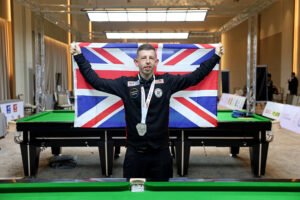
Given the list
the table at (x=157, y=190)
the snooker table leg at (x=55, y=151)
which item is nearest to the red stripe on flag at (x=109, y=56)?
the table at (x=157, y=190)

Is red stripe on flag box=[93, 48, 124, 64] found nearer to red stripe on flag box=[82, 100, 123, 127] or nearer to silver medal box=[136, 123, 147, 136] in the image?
red stripe on flag box=[82, 100, 123, 127]

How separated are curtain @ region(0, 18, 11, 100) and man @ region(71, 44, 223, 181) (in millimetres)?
8259

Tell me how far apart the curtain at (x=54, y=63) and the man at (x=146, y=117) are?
11.2 m

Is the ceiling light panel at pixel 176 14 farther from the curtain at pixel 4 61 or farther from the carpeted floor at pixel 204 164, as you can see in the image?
the curtain at pixel 4 61

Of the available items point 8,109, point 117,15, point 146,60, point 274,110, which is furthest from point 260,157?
point 8,109

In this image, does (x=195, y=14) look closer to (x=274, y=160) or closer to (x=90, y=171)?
(x=274, y=160)

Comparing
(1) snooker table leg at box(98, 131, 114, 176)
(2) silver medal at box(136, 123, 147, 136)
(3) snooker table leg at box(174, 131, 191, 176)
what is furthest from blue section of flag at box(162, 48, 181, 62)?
(1) snooker table leg at box(98, 131, 114, 176)

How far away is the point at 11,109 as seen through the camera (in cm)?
762

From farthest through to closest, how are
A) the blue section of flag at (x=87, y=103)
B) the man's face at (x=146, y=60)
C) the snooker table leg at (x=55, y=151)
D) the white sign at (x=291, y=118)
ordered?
the white sign at (x=291, y=118) → the snooker table leg at (x=55, y=151) → the blue section of flag at (x=87, y=103) → the man's face at (x=146, y=60)

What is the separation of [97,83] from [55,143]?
2009 mm

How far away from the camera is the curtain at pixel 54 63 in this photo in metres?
12.4

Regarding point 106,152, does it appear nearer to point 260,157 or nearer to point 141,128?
point 141,128

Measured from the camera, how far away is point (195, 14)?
7.26 meters

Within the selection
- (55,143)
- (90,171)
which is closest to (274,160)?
(90,171)
